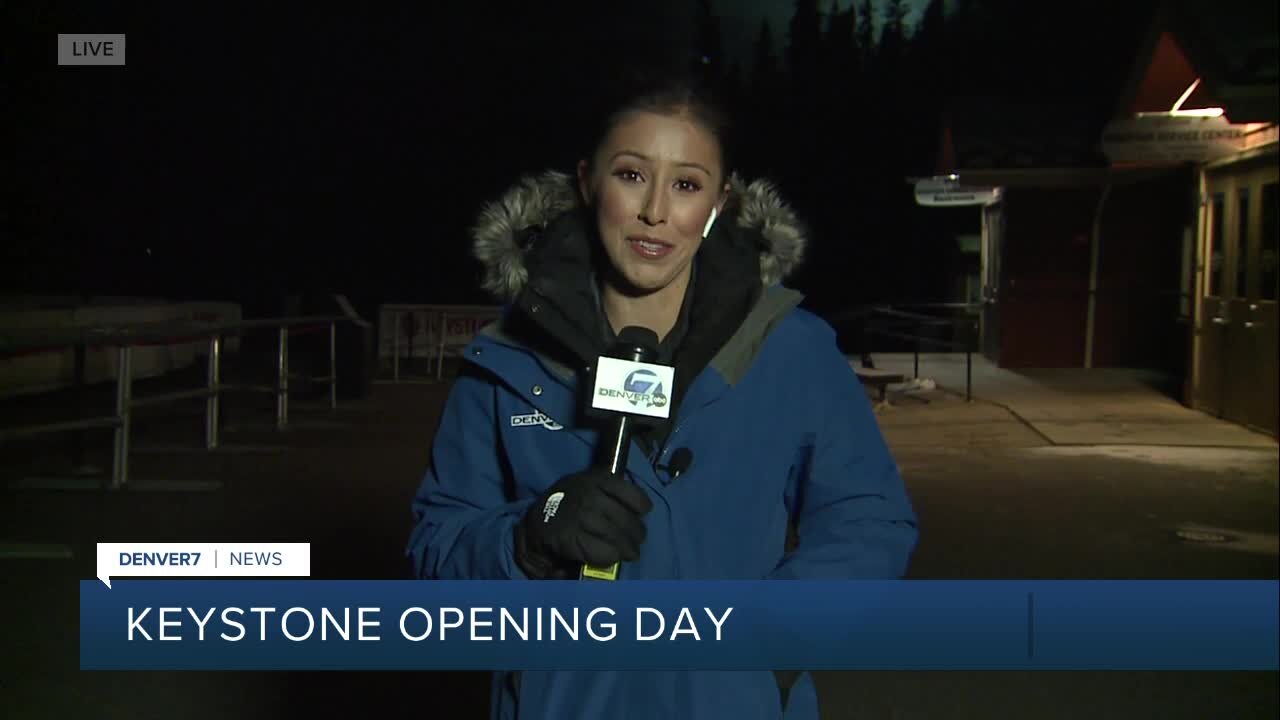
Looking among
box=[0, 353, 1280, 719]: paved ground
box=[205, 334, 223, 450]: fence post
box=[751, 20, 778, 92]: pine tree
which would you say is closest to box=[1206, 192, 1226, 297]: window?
box=[0, 353, 1280, 719]: paved ground

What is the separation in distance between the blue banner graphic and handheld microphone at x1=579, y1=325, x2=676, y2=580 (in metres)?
0.24

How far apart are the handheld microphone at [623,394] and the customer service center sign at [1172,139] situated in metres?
12.6

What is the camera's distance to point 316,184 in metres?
58.0

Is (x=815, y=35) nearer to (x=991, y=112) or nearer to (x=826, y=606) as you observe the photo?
(x=991, y=112)

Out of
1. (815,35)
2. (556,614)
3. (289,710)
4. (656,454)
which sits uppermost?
(815,35)

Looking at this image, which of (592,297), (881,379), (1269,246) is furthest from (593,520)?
(881,379)

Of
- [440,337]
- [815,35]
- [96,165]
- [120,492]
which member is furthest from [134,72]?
[815,35]

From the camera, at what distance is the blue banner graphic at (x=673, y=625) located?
2.40 metres

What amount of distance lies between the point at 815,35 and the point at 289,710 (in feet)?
359

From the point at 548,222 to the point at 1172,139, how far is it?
12.6 metres

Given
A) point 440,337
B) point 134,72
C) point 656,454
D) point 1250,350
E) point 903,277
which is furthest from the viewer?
point 903,277

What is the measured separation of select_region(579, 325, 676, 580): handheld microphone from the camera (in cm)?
221

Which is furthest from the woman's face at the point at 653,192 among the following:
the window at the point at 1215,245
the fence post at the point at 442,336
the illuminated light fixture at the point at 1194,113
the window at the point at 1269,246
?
the fence post at the point at 442,336

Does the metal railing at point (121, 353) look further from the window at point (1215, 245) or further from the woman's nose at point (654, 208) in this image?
the window at point (1215, 245)
